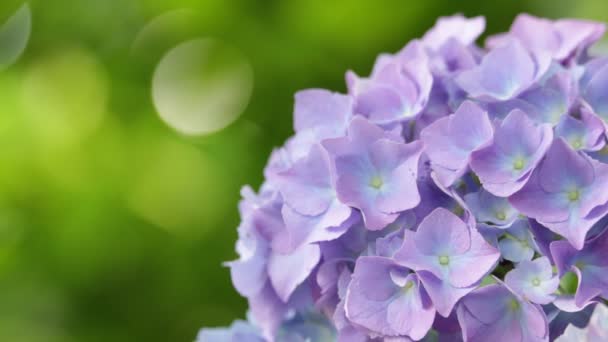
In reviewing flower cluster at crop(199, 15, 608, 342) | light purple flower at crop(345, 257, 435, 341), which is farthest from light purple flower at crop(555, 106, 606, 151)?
light purple flower at crop(345, 257, 435, 341)

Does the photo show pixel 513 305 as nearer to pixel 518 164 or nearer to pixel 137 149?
pixel 518 164

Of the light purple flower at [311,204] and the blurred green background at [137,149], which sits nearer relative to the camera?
the light purple flower at [311,204]

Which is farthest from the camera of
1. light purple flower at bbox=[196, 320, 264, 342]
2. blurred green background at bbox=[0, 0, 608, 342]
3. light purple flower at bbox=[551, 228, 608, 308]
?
blurred green background at bbox=[0, 0, 608, 342]

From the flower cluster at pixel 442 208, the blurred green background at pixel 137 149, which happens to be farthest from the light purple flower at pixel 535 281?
the blurred green background at pixel 137 149

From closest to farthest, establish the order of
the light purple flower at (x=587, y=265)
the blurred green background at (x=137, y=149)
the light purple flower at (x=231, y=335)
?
the light purple flower at (x=587, y=265)
the light purple flower at (x=231, y=335)
the blurred green background at (x=137, y=149)

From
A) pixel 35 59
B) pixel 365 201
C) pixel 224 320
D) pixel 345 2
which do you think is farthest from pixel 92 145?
pixel 365 201

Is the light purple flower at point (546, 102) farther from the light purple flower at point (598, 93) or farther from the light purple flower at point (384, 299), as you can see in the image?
the light purple flower at point (384, 299)

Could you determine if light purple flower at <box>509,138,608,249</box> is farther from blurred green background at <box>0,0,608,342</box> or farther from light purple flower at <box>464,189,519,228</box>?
blurred green background at <box>0,0,608,342</box>

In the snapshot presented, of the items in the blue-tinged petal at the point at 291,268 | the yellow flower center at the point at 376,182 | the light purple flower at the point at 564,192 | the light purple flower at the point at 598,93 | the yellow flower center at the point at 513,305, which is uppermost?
the blue-tinged petal at the point at 291,268
